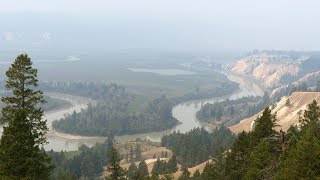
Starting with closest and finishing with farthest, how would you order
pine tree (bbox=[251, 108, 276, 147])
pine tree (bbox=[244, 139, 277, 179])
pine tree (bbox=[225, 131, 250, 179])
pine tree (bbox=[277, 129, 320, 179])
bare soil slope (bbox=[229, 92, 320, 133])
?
pine tree (bbox=[277, 129, 320, 179]) → pine tree (bbox=[244, 139, 277, 179]) → pine tree (bbox=[251, 108, 276, 147]) → pine tree (bbox=[225, 131, 250, 179]) → bare soil slope (bbox=[229, 92, 320, 133])

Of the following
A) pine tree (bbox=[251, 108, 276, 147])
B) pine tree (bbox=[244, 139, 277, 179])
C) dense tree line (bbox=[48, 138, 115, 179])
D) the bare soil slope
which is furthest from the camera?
the bare soil slope

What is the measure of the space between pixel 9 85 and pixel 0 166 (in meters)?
5.58

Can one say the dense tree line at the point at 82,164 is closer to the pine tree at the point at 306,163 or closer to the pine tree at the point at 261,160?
the pine tree at the point at 261,160

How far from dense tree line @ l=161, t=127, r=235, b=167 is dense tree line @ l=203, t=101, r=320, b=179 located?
71314mm

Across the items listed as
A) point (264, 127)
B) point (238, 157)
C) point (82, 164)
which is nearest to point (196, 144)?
point (82, 164)

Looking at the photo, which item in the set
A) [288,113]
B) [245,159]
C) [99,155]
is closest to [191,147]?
[99,155]

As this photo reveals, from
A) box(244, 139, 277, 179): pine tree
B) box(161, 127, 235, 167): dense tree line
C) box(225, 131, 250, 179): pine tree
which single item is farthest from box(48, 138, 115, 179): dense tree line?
box(244, 139, 277, 179): pine tree

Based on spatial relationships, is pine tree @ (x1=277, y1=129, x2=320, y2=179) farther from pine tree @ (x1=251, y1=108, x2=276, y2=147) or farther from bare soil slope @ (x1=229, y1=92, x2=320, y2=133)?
bare soil slope @ (x1=229, y1=92, x2=320, y2=133)

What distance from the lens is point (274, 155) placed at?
30.0 meters

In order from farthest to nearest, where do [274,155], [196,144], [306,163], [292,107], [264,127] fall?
[292,107] → [196,144] → [264,127] → [274,155] → [306,163]

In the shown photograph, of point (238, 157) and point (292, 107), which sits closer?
point (238, 157)

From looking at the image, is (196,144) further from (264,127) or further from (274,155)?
(274,155)

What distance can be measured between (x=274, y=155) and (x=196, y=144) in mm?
102432

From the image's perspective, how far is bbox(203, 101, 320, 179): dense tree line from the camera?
23.7 meters
